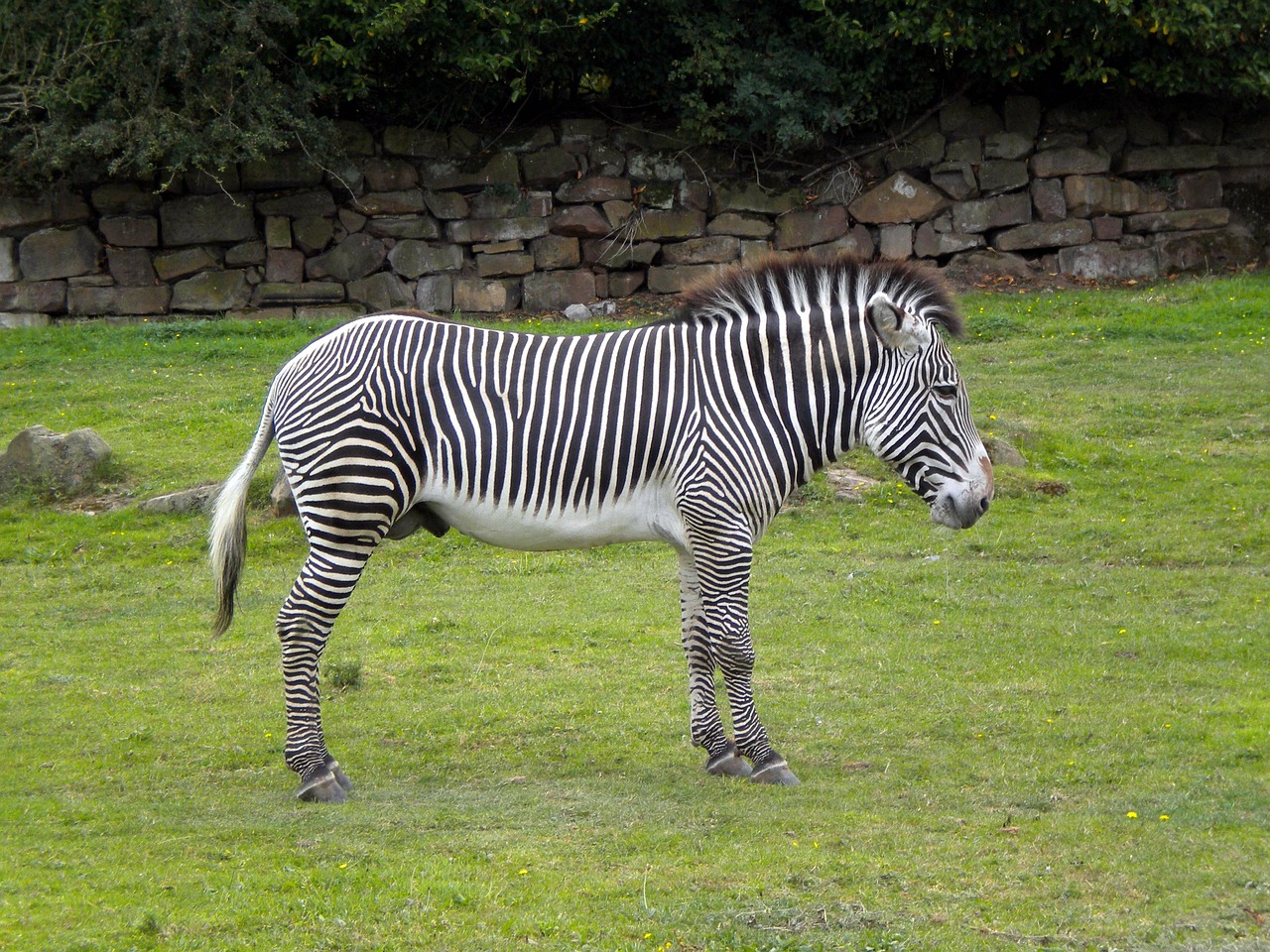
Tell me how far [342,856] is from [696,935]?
1665mm

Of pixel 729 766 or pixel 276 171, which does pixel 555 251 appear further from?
pixel 729 766

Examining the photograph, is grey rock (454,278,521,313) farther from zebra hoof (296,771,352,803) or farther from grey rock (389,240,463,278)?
zebra hoof (296,771,352,803)

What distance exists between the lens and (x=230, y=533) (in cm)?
712

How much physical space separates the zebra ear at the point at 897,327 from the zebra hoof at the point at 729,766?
2.30m

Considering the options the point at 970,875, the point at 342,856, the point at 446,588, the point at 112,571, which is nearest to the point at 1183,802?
the point at 970,875

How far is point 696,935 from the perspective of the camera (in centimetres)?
497

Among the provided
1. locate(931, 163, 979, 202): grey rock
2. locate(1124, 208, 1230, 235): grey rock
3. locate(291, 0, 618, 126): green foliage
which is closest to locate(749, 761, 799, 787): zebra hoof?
locate(291, 0, 618, 126): green foliage

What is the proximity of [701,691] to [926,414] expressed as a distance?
1889 millimetres

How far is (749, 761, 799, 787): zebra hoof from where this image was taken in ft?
22.2

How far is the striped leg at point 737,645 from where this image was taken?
6.71 meters

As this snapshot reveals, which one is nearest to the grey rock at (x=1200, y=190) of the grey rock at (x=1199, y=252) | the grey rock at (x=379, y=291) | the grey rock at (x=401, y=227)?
the grey rock at (x=1199, y=252)

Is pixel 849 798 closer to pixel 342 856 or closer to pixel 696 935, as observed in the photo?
pixel 696 935

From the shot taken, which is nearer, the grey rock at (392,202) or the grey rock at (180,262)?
the grey rock at (180,262)

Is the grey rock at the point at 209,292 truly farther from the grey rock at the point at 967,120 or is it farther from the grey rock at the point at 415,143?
the grey rock at the point at 967,120
